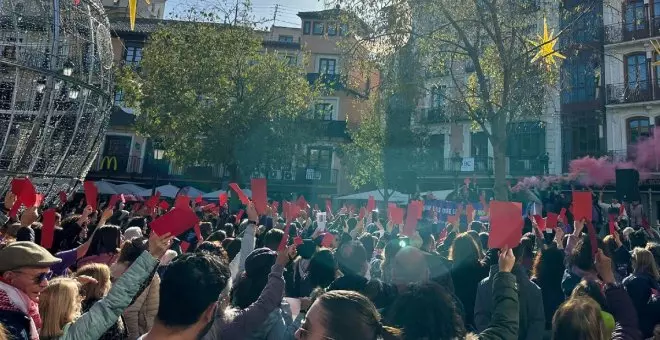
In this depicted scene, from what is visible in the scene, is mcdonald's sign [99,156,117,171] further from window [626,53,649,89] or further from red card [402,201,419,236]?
window [626,53,649,89]

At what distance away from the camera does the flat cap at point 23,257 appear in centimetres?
266

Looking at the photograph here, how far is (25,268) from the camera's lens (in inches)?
106

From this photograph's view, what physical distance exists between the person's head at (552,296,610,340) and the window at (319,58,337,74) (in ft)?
116

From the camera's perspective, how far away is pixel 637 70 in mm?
24344

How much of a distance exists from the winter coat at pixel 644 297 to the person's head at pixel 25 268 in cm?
461

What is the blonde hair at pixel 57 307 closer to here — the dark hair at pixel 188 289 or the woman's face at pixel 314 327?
the dark hair at pixel 188 289

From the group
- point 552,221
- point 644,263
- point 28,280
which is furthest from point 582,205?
point 28,280

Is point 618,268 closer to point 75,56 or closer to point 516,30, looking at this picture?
point 516,30

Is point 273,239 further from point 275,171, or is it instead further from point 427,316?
point 275,171

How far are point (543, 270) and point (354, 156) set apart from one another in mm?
25503

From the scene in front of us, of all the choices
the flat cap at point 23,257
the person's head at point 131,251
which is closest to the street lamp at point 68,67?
the person's head at point 131,251

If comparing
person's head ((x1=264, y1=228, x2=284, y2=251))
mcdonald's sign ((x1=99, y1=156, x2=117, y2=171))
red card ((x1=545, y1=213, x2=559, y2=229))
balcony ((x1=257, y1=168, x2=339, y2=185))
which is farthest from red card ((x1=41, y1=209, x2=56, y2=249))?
mcdonald's sign ((x1=99, y1=156, x2=117, y2=171))

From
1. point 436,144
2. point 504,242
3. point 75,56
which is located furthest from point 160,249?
point 436,144

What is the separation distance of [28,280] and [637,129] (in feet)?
91.4
